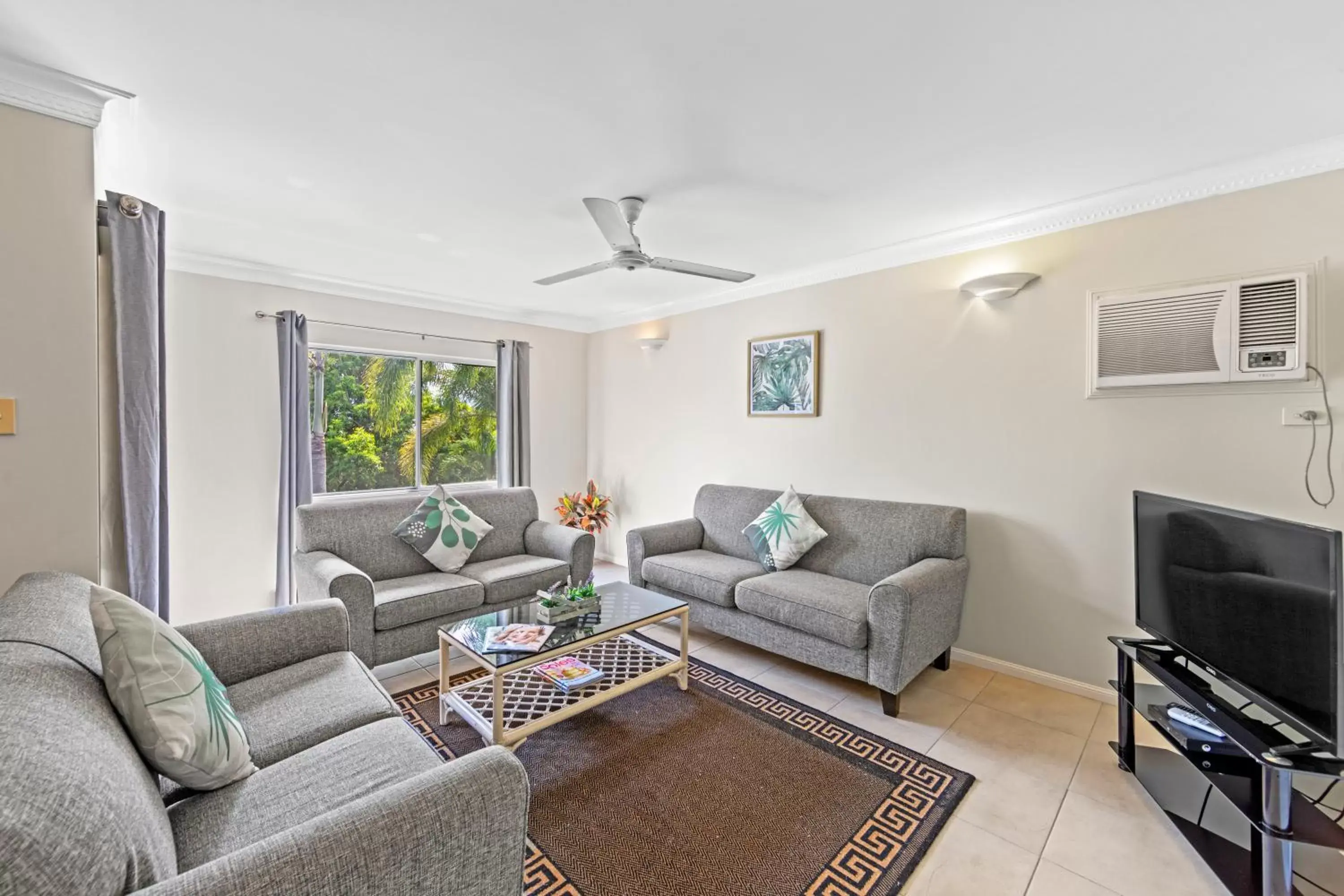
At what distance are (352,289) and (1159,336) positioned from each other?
4.92 metres

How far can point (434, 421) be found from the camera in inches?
187

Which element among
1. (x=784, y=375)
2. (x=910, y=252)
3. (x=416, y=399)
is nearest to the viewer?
(x=910, y=252)

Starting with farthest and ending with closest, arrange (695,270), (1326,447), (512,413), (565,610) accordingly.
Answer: (512,413) → (695,270) → (565,610) → (1326,447)

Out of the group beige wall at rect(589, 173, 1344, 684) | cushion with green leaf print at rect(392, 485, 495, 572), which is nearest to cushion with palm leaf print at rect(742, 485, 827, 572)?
beige wall at rect(589, 173, 1344, 684)

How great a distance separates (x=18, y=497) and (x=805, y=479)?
3726 millimetres

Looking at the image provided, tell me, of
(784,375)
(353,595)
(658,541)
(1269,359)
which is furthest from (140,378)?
(1269,359)

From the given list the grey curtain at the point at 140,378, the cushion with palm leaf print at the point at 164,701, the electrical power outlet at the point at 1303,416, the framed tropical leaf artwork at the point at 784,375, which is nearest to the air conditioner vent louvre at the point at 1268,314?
the electrical power outlet at the point at 1303,416

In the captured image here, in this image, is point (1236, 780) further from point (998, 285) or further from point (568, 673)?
point (568, 673)

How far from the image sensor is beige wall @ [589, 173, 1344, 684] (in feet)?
7.63

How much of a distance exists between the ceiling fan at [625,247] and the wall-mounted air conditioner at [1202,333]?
1.78 m

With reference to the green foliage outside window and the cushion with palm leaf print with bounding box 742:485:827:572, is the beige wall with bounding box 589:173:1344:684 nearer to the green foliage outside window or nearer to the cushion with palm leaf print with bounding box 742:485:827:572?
the cushion with palm leaf print with bounding box 742:485:827:572

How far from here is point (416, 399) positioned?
4.64m

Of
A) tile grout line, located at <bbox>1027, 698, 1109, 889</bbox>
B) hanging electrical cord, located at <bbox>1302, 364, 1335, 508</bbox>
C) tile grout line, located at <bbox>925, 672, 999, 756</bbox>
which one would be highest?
hanging electrical cord, located at <bbox>1302, 364, 1335, 508</bbox>

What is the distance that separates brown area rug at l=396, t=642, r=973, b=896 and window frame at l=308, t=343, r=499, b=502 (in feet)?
6.75
